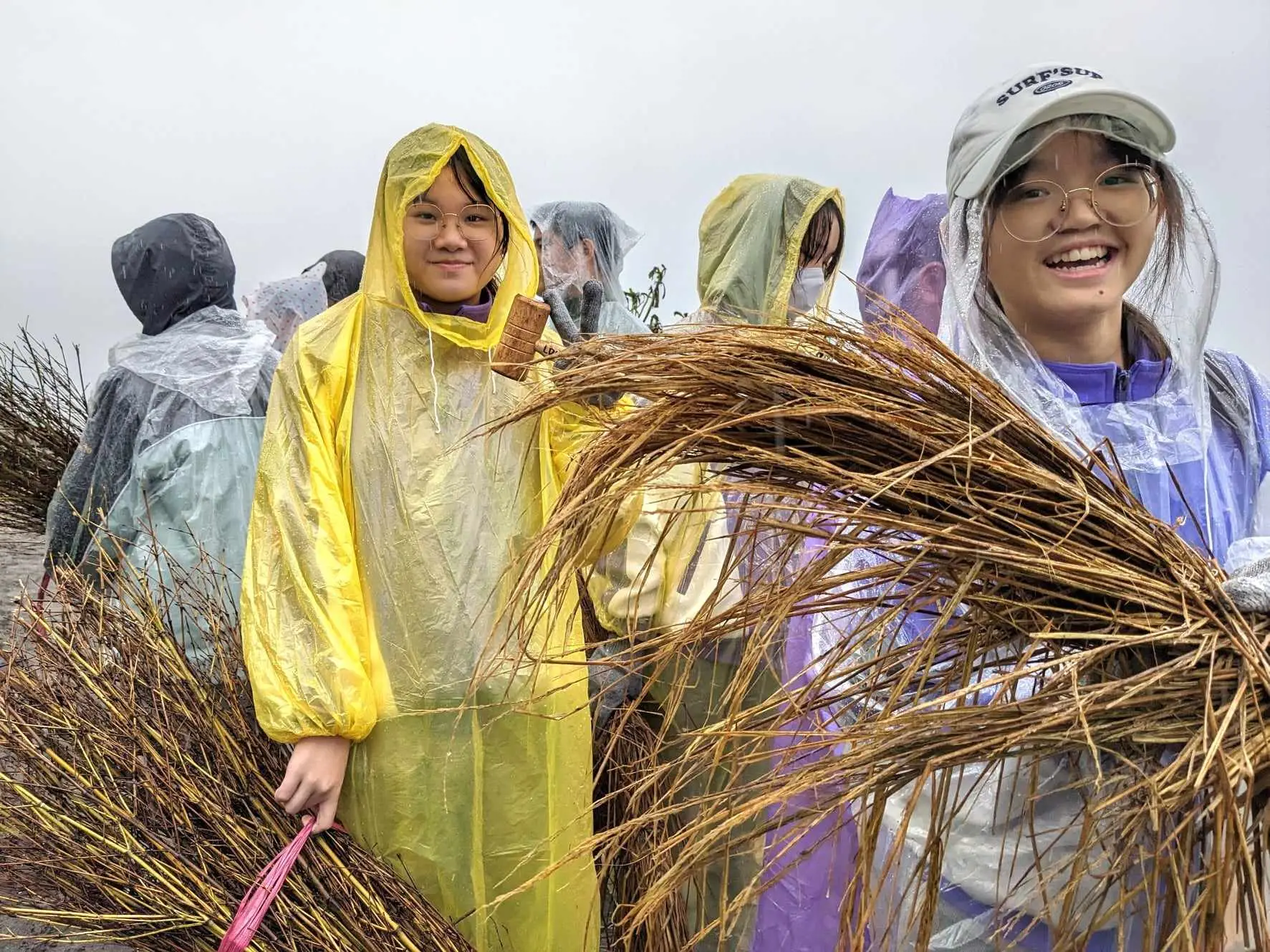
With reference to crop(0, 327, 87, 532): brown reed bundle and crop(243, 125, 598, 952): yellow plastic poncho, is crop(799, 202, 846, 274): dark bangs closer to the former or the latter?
crop(243, 125, 598, 952): yellow plastic poncho

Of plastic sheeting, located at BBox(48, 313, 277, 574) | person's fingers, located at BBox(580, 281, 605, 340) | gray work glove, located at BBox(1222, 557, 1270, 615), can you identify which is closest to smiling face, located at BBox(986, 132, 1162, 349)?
gray work glove, located at BBox(1222, 557, 1270, 615)

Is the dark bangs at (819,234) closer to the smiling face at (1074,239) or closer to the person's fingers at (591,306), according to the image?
the person's fingers at (591,306)

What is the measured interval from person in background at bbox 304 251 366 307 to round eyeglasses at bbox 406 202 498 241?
205 cm

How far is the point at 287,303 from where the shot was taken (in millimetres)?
3629

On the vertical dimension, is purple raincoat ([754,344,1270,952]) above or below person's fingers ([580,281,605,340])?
below

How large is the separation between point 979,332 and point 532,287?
0.87 metres

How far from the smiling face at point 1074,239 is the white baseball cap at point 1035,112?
0.03 m

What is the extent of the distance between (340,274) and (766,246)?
6.66ft

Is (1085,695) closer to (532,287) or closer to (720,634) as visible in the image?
(720,634)

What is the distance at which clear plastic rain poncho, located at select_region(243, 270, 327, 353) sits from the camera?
3588 mm

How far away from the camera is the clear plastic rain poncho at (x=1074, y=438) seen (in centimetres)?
112

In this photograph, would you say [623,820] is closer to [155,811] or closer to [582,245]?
[155,811]

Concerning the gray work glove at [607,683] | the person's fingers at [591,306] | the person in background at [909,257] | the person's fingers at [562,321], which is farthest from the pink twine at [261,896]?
the person in background at [909,257]

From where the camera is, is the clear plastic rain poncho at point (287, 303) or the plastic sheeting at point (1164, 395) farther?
the clear plastic rain poncho at point (287, 303)
